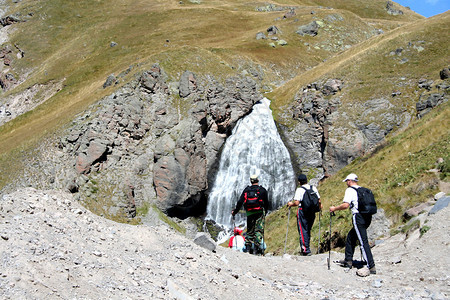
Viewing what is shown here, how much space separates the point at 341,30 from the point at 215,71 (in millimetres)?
53623

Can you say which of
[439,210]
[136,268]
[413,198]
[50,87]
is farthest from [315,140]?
[50,87]

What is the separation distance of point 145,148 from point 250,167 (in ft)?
44.0

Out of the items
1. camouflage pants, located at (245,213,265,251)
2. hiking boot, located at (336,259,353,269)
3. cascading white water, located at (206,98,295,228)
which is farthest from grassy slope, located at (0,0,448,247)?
cascading white water, located at (206,98,295,228)

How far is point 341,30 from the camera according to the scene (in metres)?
88.2

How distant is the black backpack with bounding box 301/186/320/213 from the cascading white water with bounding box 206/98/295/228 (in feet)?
95.1

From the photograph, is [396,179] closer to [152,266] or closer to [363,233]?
[363,233]

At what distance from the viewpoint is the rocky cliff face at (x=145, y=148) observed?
120 feet

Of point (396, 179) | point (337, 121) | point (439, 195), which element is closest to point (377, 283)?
point (439, 195)

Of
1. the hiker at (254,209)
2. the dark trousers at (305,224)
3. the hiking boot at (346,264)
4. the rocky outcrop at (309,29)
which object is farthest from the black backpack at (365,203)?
the rocky outcrop at (309,29)

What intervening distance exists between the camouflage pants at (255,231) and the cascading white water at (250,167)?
27219mm

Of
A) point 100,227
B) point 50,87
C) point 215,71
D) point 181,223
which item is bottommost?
point 181,223

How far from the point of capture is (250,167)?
44.5 meters

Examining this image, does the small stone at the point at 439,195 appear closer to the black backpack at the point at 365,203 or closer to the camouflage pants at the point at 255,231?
the black backpack at the point at 365,203

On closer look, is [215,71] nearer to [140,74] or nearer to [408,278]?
[140,74]
